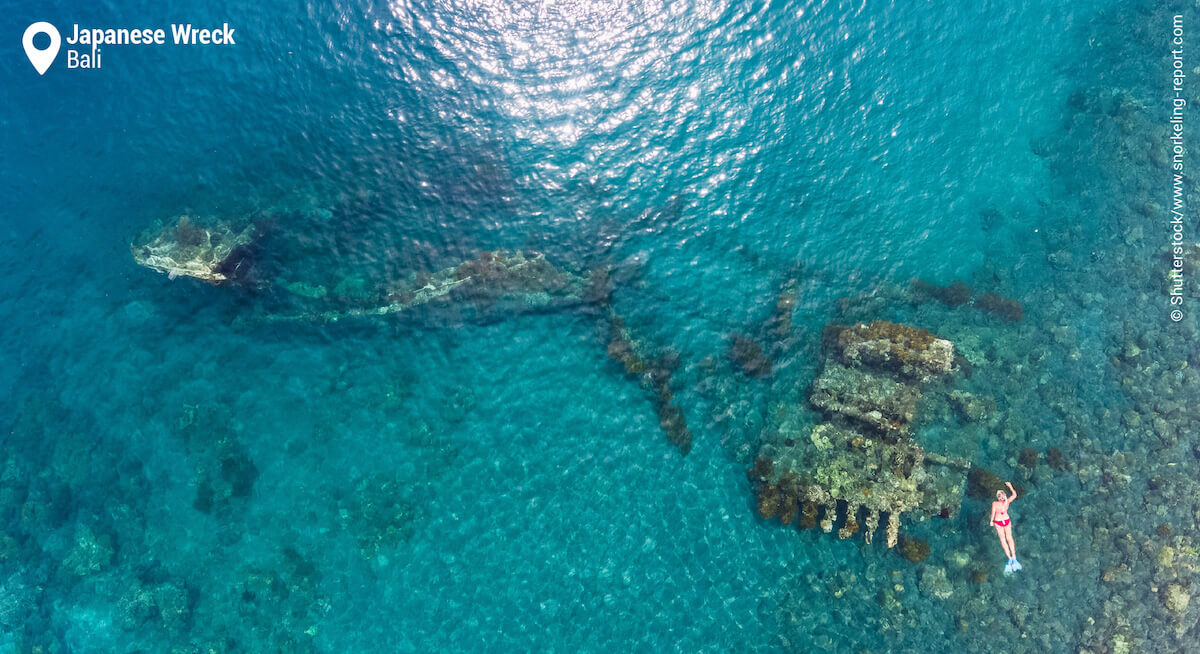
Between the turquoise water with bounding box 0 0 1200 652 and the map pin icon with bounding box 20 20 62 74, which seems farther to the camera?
the map pin icon with bounding box 20 20 62 74

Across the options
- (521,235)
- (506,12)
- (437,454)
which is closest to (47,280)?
(437,454)

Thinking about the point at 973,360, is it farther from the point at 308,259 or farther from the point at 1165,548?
the point at 308,259

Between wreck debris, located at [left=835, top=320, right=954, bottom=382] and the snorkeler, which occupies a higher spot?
wreck debris, located at [left=835, top=320, right=954, bottom=382]

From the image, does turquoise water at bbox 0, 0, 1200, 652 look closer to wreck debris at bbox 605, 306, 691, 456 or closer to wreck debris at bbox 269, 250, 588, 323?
wreck debris at bbox 605, 306, 691, 456

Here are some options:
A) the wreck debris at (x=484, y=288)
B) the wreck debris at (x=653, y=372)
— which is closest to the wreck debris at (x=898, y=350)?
the wreck debris at (x=653, y=372)

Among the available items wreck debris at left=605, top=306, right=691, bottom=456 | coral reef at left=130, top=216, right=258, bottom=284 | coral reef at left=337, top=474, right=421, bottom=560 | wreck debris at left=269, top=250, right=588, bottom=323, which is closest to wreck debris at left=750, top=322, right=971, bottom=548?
wreck debris at left=605, top=306, right=691, bottom=456

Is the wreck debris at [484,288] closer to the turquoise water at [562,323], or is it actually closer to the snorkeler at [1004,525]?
the turquoise water at [562,323]

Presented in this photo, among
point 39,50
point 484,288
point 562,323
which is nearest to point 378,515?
point 484,288
